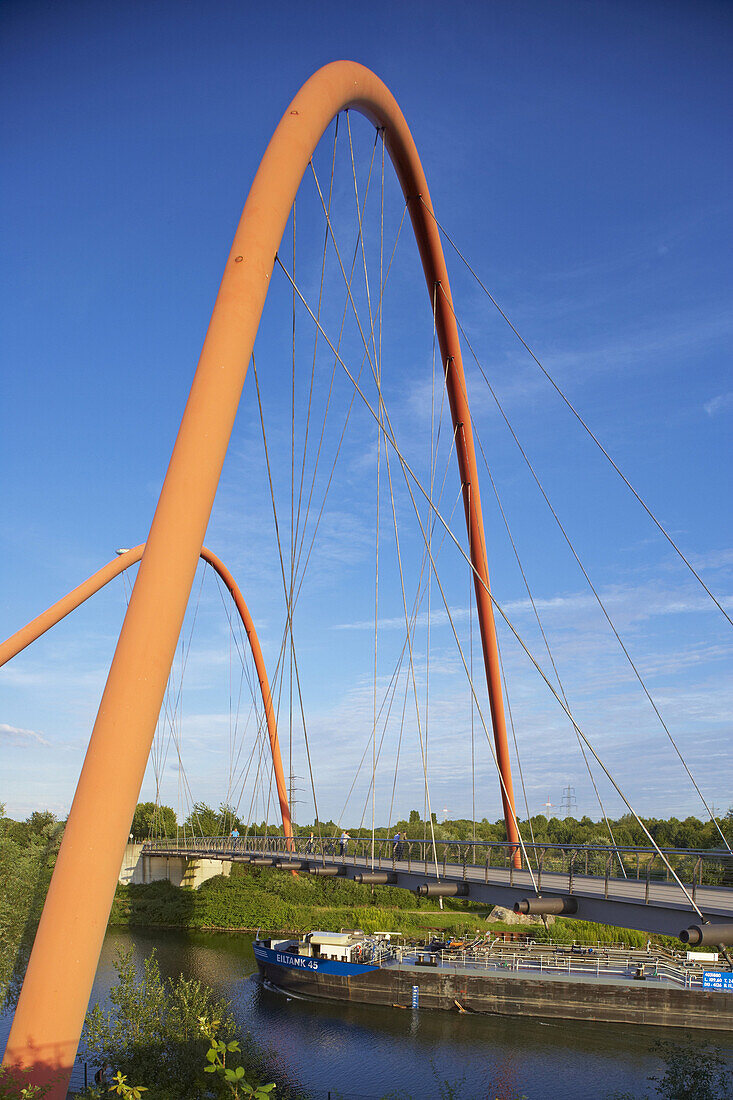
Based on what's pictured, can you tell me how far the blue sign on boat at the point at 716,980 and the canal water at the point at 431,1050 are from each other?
77.5 inches

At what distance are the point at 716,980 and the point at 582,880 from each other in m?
17.6

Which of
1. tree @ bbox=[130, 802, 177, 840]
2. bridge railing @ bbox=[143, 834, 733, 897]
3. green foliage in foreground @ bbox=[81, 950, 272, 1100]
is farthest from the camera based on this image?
tree @ bbox=[130, 802, 177, 840]

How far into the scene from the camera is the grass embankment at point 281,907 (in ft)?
152

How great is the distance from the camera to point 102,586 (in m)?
32.9

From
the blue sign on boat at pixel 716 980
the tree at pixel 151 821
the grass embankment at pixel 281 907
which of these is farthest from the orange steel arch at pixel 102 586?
the tree at pixel 151 821

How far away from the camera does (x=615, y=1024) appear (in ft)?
96.8

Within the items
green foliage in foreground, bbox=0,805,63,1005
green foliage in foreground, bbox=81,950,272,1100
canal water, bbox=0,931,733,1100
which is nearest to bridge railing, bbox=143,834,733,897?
canal water, bbox=0,931,733,1100

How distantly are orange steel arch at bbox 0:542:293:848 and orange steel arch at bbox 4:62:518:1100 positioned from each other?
9186mm

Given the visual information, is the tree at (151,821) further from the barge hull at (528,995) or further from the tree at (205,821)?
the barge hull at (528,995)

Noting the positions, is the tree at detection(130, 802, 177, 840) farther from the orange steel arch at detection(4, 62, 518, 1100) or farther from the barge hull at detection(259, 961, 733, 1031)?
the orange steel arch at detection(4, 62, 518, 1100)

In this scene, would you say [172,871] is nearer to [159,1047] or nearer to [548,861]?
[548,861]

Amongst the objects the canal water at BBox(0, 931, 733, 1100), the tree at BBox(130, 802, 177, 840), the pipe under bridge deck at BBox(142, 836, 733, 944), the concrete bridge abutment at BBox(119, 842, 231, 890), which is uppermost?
the tree at BBox(130, 802, 177, 840)

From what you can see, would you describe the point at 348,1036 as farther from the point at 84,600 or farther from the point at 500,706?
the point at 84,600

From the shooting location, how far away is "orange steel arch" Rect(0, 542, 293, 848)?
84.9 feet
